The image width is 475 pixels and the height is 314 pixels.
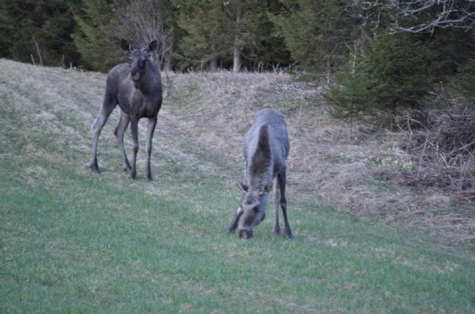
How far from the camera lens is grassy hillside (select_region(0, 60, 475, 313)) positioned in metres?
8.33

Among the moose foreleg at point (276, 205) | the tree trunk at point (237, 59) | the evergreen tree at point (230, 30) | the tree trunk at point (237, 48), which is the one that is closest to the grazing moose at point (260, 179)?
the moose foreleg at point (276, 205)

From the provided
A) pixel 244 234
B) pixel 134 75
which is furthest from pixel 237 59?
pixel 244 234

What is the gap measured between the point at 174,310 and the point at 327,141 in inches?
520

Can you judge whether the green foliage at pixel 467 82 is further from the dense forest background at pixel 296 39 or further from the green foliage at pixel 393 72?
the green foliage at pixel 393 72

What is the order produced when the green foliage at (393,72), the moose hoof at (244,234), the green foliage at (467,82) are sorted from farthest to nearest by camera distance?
1. the green foliage at (393,72)
2. the green foliage at (467,82)
3. the moose hoof at (244,234)

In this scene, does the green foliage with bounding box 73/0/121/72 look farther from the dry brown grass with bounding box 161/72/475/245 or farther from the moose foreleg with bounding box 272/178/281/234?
the moose foreleg with bounding box 272/178/281/234

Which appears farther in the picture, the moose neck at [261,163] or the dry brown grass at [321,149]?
the dry brown grass at [321,149]

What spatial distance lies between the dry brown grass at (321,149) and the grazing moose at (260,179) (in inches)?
135

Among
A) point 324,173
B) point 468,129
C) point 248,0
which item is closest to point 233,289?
point 324,173

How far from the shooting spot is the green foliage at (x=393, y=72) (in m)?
18.4

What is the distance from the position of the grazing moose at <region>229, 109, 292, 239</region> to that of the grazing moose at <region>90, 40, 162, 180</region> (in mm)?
3857

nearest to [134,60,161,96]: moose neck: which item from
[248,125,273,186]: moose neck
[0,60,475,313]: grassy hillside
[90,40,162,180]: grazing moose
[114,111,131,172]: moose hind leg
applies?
[90,40,162,180]: grazing moose

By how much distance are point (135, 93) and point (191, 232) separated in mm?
4856

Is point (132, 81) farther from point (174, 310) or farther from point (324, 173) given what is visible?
point (174, 310)
